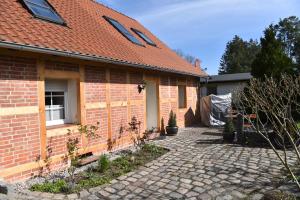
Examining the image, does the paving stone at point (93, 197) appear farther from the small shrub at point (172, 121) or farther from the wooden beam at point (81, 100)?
the small shrub at point (172, 121)

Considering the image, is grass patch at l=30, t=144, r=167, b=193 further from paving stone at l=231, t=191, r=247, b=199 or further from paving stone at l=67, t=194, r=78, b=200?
paving stone at l=231, t=191, r=247, b=199

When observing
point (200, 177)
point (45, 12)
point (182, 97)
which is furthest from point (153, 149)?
point (182, 97)

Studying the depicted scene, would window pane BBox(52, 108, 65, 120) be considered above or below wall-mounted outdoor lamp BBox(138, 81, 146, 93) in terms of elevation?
below

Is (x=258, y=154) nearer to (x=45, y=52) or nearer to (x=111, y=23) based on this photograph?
(x=45, y=52)

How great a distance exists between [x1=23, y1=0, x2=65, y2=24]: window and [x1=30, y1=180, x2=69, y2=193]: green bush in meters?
3.92

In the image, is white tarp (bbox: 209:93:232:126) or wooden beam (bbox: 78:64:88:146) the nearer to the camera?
wooden beam (bbox: 78:64:88:146)

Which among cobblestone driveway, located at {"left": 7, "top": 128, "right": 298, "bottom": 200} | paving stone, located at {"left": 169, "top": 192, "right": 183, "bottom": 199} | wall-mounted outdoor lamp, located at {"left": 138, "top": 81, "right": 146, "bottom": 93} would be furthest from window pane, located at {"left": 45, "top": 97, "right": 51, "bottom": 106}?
wall-mounted outdoor lamp, located at {"left": 138, "top": 81, "right": 146, "bottom": 93}

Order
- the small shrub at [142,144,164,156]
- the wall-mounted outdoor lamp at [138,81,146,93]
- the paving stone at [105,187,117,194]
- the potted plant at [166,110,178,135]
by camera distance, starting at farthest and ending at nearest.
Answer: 1. the potted plant at [166,110,178,135]
2. the wall-mounted outdoor lamp at [138,81,146,93]
3. the small shrub at [142,144,164,156]
4. the paving stone at [105,187,117,194]

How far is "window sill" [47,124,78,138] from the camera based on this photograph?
6820 mm

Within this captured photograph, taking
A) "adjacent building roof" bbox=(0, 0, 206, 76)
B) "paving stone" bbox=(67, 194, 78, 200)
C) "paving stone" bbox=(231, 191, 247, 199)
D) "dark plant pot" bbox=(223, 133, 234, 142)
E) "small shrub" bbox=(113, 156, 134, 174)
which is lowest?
"paving stone" bbox=(231, 191, 247, 199)

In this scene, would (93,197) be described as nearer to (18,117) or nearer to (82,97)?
(18,117)

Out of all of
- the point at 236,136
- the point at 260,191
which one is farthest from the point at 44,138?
the point at 236,136

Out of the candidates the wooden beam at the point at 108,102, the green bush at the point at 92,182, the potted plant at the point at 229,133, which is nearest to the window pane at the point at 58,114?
the wooden beam at the point at 108,102

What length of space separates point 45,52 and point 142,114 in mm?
5281
